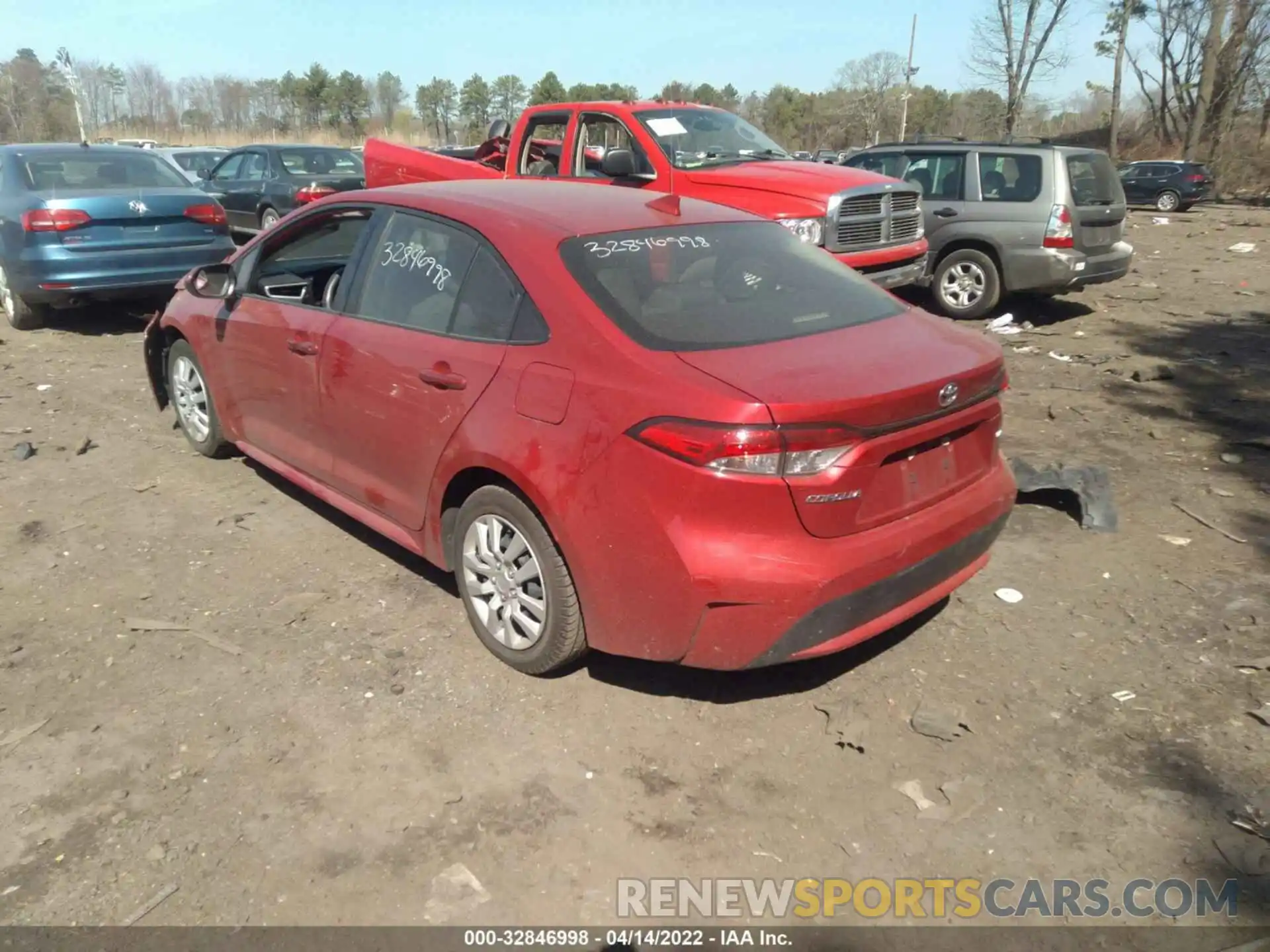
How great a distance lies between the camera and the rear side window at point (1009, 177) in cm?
966

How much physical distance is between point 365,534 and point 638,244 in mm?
2234

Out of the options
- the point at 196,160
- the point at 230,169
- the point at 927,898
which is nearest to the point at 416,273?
the point at 927,898

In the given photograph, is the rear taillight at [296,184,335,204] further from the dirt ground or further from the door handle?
the door handle

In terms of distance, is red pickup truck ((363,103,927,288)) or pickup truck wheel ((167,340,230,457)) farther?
red pickup truck ((363,103,927,288))

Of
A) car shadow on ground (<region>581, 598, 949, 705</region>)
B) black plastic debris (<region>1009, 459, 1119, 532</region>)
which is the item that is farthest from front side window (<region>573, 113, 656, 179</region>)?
car shadow on ground (<region>581, 598, 949, 705</region>)

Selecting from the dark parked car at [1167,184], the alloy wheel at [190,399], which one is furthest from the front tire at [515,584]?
the dark parked car at [1167,184]

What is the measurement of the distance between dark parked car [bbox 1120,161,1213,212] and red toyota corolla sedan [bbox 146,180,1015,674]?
1043 inches

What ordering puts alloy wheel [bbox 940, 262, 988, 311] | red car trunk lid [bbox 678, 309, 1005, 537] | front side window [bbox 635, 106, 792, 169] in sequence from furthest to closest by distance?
alloy wheel [bbox 940, 262, 988, 311]
front side window [bbox 635, 106, 792, 169]
red car trunk lid [bbox 678, 309, 1005, 537]

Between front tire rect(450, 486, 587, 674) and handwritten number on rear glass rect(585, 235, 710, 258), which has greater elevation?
handwritten number on rear glass rect(585, 235, 710, 258)

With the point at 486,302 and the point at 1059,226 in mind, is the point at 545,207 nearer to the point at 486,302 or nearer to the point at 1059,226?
the point at 486,302

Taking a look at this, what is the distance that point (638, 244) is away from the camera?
355 centimetres

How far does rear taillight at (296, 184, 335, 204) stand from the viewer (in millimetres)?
12977

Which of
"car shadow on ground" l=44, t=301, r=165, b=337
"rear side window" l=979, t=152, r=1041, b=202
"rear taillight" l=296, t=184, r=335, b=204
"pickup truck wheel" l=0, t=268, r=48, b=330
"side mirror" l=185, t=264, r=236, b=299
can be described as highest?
"rear side window" l=979, t=152, r=1041, b=202

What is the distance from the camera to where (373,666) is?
3.67 meters
